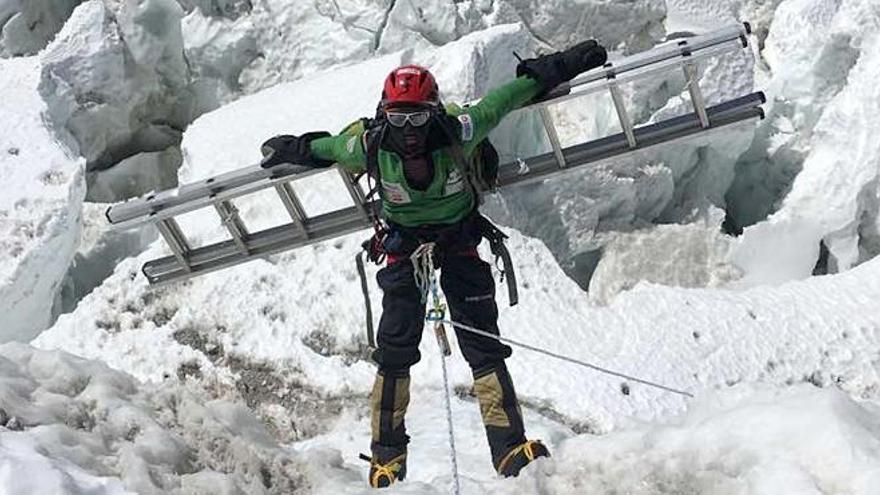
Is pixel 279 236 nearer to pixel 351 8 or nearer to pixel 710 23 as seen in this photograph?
pixel 351 8

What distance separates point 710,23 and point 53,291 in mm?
6574

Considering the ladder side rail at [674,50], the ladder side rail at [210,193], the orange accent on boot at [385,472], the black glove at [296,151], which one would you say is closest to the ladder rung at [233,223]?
the ladder side rail at [210,193]

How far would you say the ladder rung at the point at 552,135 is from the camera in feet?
12.2

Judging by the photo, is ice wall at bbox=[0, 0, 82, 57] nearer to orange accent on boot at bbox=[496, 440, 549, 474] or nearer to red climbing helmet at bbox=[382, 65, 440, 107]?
red climbing helmet at bbox=[382, 65, 440, 107]

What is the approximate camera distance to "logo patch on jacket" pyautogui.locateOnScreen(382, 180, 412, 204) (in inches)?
128

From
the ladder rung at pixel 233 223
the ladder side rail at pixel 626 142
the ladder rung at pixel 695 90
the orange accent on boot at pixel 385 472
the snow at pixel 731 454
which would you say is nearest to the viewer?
the snow at pixel 731 454

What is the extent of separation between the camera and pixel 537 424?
4.38 meters

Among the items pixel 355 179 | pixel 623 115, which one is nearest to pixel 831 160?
pixel 623 115

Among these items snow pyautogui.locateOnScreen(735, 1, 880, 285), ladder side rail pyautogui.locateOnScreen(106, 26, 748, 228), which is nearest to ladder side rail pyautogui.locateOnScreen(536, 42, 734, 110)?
ladder side rail pyautogui.locateOnScreen(106, 26, 748, 228)

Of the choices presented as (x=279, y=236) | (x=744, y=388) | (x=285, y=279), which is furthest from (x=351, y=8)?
(x=744, y=388)

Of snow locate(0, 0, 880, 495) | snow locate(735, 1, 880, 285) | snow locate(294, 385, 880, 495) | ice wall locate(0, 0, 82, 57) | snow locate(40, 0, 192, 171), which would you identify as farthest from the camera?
ice wall locate(0, 0, 82, 57)

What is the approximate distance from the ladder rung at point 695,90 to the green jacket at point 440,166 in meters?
0.64

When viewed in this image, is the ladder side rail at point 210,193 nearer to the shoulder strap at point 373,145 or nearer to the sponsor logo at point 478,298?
the shoulder strap at point 373,145

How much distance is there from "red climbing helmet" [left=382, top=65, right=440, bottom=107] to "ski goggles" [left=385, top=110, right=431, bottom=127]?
0.03 meters
